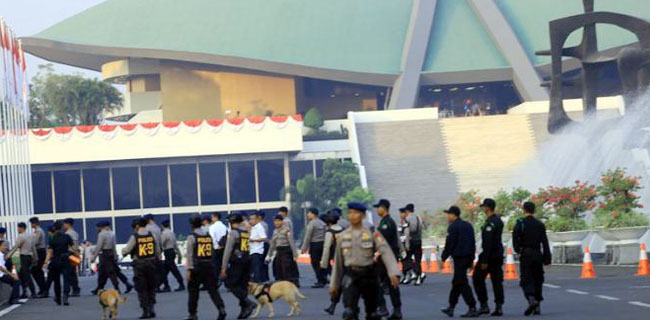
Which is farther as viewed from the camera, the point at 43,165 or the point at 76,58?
the point at 76,58

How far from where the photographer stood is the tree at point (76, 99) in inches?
3482

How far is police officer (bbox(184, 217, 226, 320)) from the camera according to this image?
17922mm

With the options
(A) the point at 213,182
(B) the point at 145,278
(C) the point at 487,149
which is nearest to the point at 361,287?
(B) the point at 145,278

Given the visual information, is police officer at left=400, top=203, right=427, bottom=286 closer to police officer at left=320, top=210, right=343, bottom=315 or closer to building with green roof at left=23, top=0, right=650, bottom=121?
police officer at left=320, top=210, right=343, bottom=315

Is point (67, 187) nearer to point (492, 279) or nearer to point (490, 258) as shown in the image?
point (492, 279)

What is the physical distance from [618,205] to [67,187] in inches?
1806

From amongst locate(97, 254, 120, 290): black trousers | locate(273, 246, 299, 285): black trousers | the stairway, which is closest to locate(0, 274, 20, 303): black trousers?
locate(97, 254, 120, 290): black trousers

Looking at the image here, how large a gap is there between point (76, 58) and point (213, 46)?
37.7 feet

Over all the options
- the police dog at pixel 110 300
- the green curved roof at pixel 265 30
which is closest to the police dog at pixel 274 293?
the police dog at pixel 110 300

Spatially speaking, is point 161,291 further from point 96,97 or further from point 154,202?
point 96,97

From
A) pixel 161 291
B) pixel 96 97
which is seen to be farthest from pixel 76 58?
pixel 161 291

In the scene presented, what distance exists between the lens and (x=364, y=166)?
6444cm

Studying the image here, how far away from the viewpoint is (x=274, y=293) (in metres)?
18.9

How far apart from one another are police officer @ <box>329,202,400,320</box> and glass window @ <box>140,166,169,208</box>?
5984 cm
